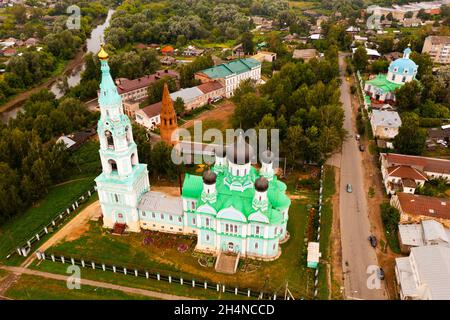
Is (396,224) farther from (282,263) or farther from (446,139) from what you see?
(446,139)

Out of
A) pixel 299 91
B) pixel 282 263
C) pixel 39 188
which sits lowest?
pixel 282 263

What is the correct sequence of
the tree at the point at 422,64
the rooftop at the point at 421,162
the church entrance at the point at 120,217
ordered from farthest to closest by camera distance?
1. the tree at the point at 422,64
2. the rooftop at the point at 421,162
3. the church entrance at the point at 120,217

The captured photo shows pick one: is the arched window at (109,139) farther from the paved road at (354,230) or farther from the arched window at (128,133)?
the paved road at (354,230)

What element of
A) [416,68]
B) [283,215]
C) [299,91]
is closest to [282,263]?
[283,215]

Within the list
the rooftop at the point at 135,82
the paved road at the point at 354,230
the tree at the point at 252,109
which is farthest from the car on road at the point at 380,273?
the rooftop at the point at 135,82

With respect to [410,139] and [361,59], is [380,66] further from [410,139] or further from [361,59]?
[410,139]

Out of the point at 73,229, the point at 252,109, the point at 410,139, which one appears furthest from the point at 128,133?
the point at 410,139
